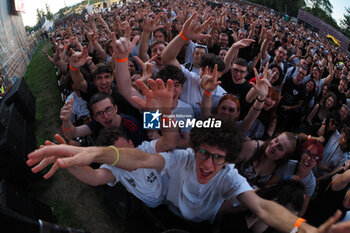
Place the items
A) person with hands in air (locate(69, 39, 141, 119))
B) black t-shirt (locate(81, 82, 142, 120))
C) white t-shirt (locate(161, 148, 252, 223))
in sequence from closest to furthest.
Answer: white t-shirt (locate(161, 148, 252, 223)) < black t-shirt (locate(81, 82, 142, 120)) < person with hands in air (locate(69, 39, 141, 119))

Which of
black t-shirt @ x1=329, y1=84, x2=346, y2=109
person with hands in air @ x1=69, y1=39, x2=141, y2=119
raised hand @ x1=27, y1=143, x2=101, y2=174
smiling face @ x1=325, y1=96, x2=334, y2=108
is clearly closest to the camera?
raised hand @ x1=27, y1=143, x2=101, y2=174

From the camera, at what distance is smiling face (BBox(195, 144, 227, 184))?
1.56m

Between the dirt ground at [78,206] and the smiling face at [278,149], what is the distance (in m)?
2.11

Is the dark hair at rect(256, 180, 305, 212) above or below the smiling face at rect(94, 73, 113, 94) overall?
below

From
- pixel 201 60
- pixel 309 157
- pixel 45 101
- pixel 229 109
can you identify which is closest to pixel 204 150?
pixel 229 109

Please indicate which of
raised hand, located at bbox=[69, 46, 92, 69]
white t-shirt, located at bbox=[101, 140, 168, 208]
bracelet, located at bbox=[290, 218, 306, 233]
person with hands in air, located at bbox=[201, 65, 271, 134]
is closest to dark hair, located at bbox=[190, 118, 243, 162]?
white t-shirt, located at bbox=[101, 140, 168, 208]

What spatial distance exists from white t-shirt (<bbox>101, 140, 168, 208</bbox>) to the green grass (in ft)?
11.7

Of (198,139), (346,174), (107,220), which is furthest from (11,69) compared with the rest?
(346,174)

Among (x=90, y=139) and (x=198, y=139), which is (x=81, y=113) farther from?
(x=198, y=139)

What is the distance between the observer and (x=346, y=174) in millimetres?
2189

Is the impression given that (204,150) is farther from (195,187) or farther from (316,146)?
(316,146)

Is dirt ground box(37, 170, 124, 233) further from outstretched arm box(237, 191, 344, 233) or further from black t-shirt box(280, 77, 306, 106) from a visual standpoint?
black t-shirt box(280, 77, 306, 106)

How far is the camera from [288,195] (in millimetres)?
1676

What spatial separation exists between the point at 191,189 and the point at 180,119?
0.93 m
